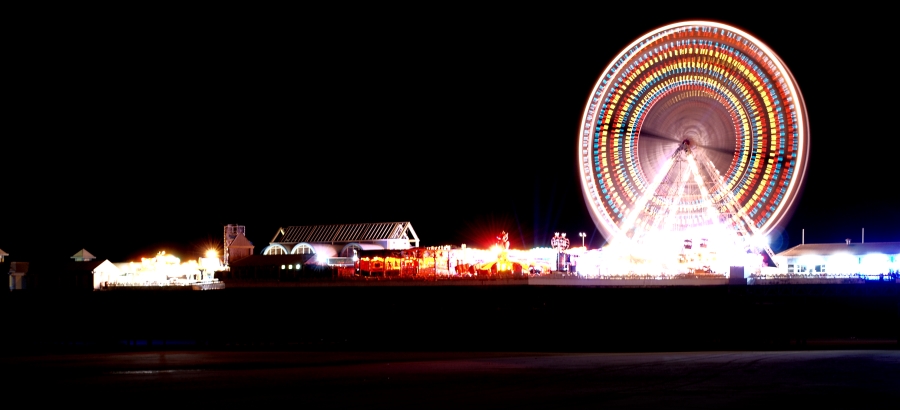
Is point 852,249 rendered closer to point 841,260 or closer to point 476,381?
point 841,260

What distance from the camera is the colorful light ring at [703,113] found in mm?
42500

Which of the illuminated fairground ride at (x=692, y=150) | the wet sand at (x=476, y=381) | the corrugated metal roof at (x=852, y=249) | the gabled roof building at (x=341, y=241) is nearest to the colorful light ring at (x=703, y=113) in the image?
the illuminated fairground ride at (x=692, y=150)

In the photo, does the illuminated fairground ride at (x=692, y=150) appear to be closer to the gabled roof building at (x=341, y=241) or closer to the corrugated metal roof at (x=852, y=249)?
the corrugated metal roof at (x=852, y=249)

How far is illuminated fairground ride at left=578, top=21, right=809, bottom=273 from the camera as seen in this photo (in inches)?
1684

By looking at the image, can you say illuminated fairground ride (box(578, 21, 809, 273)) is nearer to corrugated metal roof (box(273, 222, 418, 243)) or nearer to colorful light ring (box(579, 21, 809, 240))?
colorful light ring (box(579, 21, 809, 240))

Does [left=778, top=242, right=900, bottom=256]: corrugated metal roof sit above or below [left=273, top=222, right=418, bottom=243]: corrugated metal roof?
below

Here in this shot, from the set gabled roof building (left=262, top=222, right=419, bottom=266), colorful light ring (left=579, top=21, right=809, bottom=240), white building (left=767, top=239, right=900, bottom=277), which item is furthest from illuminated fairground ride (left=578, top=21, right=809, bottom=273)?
gabled roof building (left=262, top=222, right=419, bottom=266)

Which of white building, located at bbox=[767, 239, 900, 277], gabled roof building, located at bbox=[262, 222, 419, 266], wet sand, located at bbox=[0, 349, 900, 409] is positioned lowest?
wet sand, located at bbox=[0, 349, 900, 409]

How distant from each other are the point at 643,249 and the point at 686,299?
30.6ft

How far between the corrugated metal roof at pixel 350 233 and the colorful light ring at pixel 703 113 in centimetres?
1781

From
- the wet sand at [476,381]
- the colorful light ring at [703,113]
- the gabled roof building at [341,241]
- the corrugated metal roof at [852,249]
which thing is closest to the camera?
the wet sand at [476,381]

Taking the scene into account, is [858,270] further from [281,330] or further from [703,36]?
[281,330]

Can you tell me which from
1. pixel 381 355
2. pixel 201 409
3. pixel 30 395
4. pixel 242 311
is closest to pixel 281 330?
pixel 242 311

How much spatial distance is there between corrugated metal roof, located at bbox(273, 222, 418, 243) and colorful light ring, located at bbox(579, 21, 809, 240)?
58.4 feet
